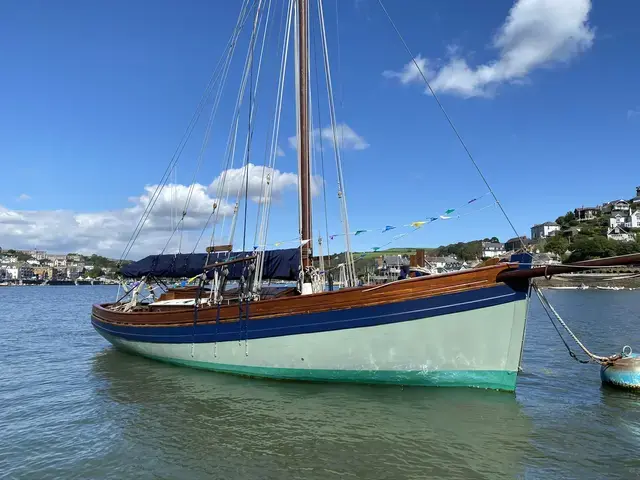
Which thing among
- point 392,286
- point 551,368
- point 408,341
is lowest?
point 551,368

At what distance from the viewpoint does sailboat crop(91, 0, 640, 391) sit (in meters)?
9.73

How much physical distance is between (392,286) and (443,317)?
1239 millimetres

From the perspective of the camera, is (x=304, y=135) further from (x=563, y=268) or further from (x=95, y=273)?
(x=95, y=273)

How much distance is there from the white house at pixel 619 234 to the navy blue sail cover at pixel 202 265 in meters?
135

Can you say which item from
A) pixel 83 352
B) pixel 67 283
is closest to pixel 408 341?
pixel 83 352

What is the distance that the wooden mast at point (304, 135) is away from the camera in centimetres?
1360

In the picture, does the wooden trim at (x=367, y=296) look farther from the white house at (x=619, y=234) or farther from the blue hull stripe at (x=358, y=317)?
the white house at (x=619, y=234)

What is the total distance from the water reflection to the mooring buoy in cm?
326

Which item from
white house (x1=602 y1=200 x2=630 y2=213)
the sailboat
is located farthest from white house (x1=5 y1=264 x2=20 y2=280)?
white house (x1=602 y1=200 x2=630 y2=213)

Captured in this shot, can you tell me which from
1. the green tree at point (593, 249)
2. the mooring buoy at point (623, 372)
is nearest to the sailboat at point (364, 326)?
the mooring buoy at point (623, 372)

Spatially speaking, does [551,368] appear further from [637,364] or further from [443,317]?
[443,317]

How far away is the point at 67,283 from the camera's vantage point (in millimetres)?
186375

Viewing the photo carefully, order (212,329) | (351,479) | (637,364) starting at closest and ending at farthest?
(351,479) < (637,364) < (212,329)

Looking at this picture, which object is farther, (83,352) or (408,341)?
(83,352)
